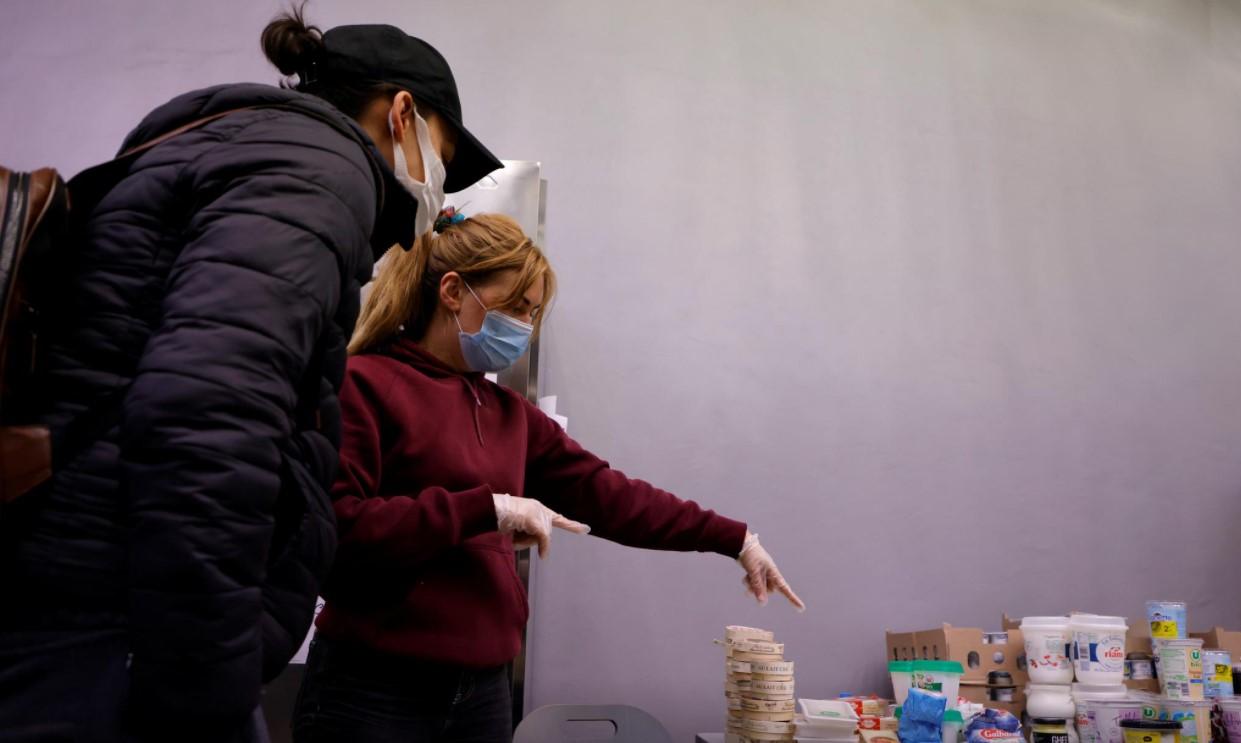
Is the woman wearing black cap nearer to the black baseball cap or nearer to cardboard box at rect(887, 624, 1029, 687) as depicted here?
the black baseball cap

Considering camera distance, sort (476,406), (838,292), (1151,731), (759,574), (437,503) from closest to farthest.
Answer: (437,503)
(476,406)
(759,574)
(1151,731)
(838,292)

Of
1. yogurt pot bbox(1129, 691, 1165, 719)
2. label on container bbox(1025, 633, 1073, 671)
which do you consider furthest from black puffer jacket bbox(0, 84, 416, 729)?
yogurt pot bbox(1129, 691, 1165, 719)

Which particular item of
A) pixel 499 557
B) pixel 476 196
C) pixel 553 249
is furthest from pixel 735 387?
pixel 499 557

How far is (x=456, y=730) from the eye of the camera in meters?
1.41

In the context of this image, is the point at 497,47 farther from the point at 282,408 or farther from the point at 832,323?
the point at 282,408

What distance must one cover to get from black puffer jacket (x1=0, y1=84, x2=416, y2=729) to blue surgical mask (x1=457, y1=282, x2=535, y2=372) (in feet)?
2.32

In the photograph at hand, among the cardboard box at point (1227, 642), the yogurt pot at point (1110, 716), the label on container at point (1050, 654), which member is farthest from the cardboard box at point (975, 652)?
the cardboard box at point (1227, 642)

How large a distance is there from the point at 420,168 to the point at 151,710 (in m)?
0.84

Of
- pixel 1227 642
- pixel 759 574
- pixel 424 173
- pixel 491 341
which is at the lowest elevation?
pixel 1227 642

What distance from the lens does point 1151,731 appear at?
217 cm

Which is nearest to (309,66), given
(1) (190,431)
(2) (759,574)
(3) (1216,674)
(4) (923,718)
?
(1) (190,431)

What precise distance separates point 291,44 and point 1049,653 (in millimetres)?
2283

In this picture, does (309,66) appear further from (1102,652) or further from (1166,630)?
(1166,630)

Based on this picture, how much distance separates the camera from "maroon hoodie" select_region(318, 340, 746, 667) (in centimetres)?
132
